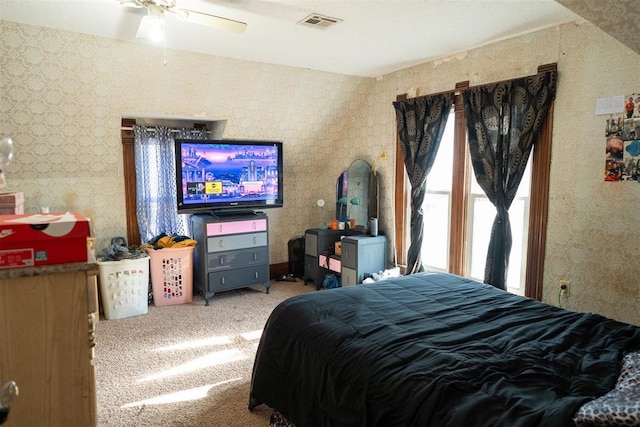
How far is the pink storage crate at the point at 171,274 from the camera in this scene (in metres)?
3.98

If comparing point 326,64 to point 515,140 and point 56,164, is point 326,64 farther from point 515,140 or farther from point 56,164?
point 56,164

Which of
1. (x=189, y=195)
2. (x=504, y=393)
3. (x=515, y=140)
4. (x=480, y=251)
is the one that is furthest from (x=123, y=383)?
(x=515, y=140)

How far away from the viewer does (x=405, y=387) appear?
1.46 m

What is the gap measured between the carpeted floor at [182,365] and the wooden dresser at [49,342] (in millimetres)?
901

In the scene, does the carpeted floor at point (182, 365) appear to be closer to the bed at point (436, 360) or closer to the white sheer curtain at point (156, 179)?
the bed at point (436, 360)

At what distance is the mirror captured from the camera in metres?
4.66

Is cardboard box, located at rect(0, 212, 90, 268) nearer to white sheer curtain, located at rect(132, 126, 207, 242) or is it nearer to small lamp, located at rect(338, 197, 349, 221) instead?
white sheer curtain, located at rect(132, 126, 207, 242)

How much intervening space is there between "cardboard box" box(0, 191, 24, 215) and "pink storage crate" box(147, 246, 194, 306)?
4.07ft

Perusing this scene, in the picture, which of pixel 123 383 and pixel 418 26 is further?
pixel 418 26

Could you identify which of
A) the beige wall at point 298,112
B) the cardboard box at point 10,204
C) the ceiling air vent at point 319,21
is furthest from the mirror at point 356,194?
the cardboard box at point 10,204

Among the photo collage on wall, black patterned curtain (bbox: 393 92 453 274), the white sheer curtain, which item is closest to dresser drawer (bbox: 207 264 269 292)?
the white sheer curtain

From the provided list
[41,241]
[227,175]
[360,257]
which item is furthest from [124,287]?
[41,241]

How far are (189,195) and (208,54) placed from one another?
1.35 metres

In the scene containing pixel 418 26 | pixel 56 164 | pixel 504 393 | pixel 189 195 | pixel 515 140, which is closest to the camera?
pixel 504 393
